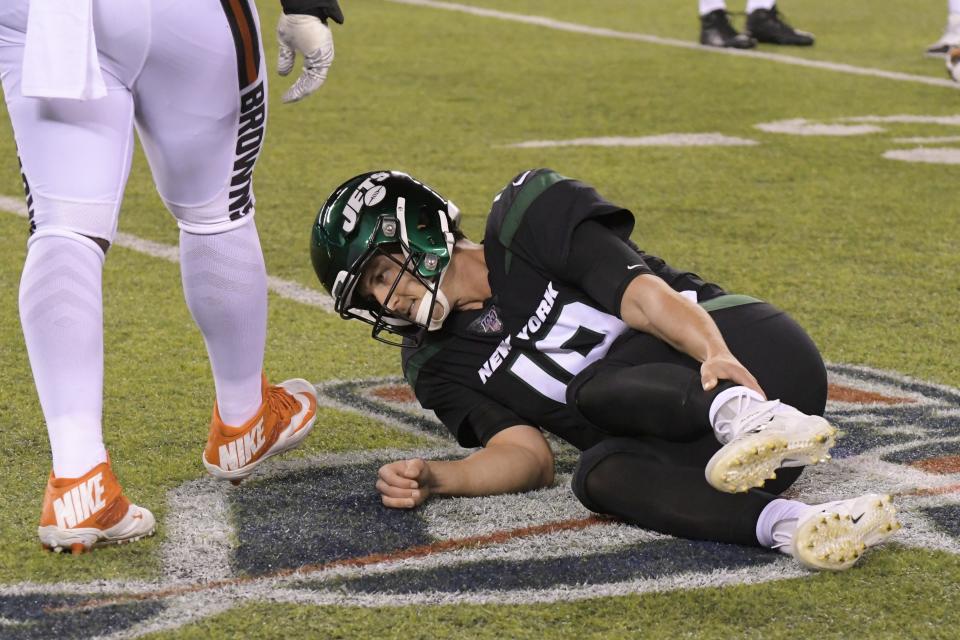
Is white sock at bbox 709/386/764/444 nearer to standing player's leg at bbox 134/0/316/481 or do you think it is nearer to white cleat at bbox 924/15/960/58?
standing player's leg at bbox 134/0/316/481

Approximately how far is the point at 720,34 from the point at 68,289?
→ 7759 millimetres

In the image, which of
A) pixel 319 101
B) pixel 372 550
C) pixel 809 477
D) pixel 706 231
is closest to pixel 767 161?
pixel 706 231

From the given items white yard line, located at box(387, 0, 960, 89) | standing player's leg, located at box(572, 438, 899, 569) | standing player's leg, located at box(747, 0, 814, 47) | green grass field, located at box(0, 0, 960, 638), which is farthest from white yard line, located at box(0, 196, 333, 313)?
standing player's leg, located at box(747, 0, 814, 47)

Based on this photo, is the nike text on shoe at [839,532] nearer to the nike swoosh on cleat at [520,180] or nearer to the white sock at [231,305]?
the nike swoosh on cleat at [520,180]

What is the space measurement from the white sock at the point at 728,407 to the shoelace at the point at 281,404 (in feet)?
3.04

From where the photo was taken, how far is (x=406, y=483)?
281 cm

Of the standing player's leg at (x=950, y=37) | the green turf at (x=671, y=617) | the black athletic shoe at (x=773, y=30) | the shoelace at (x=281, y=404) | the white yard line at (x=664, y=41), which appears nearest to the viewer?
the green turf at (x=671, y=617)

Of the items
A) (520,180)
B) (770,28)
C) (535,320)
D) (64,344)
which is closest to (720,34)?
(770,28)

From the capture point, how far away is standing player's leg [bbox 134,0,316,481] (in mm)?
2623

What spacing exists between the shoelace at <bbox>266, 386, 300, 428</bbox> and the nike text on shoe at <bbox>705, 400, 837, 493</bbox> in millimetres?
964

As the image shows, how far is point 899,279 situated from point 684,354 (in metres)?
2.08

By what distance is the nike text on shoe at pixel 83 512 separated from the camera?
2.52 m

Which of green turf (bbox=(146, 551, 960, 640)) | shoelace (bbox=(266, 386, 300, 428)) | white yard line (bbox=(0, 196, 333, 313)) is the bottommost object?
white yard line (bbox=(0, 196, 333, 313))

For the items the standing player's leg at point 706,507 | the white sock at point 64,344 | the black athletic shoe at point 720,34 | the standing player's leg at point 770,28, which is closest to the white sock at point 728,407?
the standing player's leg at point 706,507
